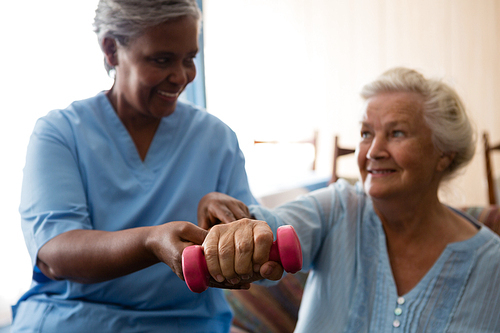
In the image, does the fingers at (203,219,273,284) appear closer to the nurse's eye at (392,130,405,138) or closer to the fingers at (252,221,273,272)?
the fingers at (252,221,273,272)

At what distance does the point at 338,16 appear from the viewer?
4.03m

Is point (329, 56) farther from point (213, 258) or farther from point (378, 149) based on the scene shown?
point (213, 258)

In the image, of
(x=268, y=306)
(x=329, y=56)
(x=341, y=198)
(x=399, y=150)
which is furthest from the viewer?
(x=329, y=56)

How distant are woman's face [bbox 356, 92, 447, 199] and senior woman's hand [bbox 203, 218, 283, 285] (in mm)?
669

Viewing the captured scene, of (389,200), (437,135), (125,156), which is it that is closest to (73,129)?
(125,156)

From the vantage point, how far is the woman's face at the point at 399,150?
3.97ft

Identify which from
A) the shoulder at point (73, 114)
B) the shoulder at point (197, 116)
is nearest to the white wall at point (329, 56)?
the shoulder at point (197, 116)

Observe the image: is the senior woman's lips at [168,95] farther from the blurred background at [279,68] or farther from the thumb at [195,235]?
the thumb at [195,235]

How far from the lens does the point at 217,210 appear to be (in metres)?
0.96

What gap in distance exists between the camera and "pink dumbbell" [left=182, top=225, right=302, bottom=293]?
1.97 ft

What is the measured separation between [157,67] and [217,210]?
1.26 ft

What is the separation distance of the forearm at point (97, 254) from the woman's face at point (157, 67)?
0.38m

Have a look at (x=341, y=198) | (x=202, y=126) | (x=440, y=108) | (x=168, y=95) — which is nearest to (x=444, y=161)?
(x=440, y=108)

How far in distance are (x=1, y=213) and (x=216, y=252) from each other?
1.45m
